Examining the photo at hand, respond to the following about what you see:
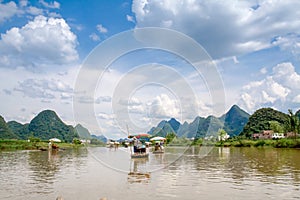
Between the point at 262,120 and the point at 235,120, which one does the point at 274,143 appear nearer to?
the point at 262,120

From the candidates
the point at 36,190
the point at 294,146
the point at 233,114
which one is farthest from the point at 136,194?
the point at 233,114

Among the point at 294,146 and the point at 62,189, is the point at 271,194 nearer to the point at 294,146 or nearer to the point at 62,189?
the point at 62,189

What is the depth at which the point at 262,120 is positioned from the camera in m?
80.1

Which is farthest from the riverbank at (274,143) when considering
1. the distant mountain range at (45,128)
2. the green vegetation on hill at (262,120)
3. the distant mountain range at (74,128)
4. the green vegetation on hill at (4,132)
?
the green vegetation on hill at (4,132)

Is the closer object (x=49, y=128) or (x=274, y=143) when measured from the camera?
(x=274, y=143)

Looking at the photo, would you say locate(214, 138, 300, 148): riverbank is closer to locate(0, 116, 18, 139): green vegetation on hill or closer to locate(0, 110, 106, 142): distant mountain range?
locate(0, 110, 106, 142): distant mountain range

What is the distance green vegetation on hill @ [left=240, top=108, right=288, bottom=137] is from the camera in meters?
76.3

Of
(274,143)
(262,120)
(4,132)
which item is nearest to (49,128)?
(4,132)

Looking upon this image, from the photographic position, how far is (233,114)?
143375 millimetres

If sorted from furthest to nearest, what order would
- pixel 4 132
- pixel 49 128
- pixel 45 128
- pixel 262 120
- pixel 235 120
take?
pixel 235 120 → pixel 49 128 → pixel 45 128 → pixel 262 120 → pixel 4 132

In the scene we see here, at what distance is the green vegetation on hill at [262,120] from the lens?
250ft

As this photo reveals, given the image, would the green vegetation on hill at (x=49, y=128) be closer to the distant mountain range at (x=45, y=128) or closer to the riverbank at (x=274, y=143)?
the distant mountain range at (x=45, y=128)

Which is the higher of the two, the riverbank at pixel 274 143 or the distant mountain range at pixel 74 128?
the distant mountain range at pixel 74 128

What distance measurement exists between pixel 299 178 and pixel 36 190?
10.5 metres
